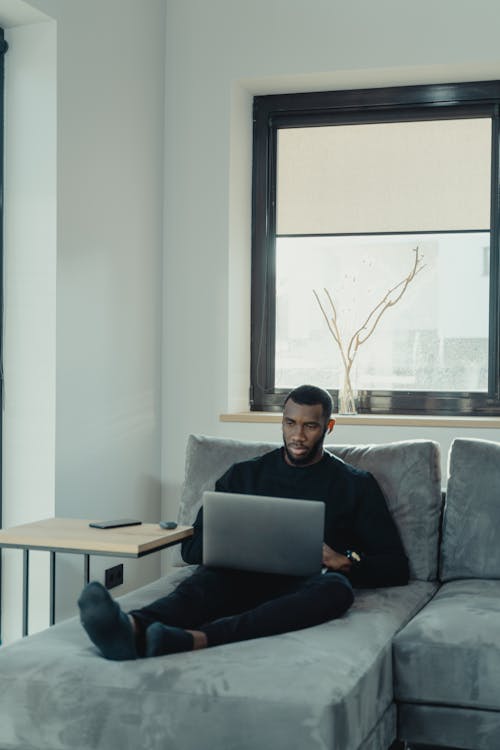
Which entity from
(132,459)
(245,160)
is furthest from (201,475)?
(245,160)

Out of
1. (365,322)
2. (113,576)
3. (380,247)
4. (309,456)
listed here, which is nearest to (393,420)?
(365,322)

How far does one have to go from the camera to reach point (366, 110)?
14.4 ft

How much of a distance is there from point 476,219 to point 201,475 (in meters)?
1.82

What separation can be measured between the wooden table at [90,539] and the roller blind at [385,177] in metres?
1.94

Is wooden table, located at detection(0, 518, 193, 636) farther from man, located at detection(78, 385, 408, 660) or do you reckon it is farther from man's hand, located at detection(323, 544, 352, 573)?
man's hand, located at detection(323, 544, 352, 573)

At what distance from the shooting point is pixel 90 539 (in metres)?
2.76

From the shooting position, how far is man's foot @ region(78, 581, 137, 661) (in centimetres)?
217

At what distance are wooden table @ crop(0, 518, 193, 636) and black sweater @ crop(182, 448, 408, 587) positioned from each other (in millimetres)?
203

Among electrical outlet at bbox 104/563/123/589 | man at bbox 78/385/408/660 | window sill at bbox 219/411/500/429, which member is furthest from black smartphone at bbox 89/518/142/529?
window sill at bbox 219/411/500/429

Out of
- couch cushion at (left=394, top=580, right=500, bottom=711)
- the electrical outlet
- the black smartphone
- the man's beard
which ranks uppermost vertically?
the man's beard

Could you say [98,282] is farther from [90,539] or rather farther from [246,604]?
[246,604]

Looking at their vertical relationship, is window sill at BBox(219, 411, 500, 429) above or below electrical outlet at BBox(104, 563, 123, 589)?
above

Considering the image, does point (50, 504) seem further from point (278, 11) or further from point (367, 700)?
point (278, 11)

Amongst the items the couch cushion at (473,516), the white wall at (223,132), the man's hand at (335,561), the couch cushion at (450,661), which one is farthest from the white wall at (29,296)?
the couch cushion at (450,661)
